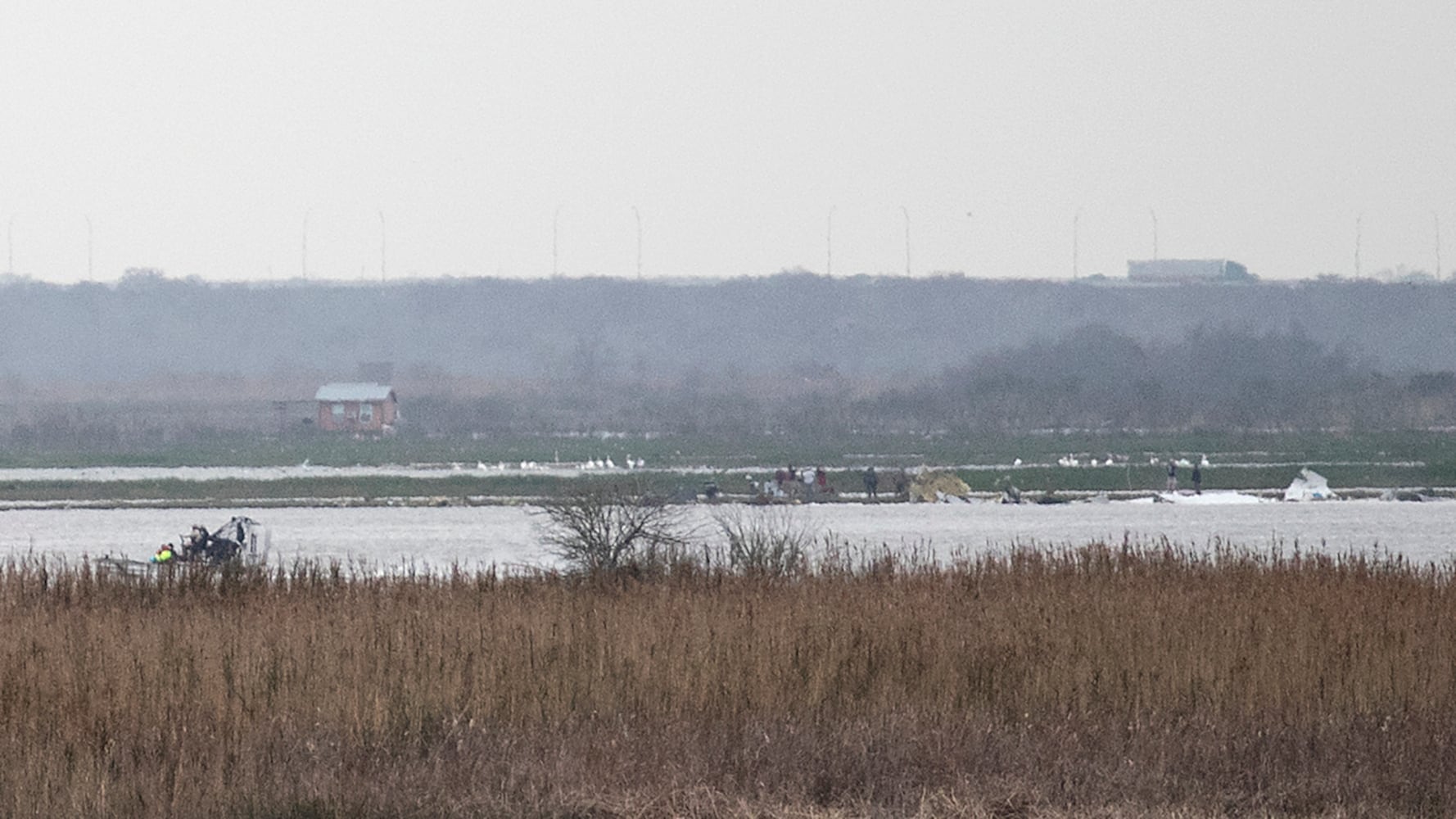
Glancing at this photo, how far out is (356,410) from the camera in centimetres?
11144

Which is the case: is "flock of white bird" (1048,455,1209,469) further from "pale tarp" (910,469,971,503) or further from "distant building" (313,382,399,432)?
"distant building" (313,382,399,432)

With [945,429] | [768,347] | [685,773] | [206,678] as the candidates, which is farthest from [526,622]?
[768,347]

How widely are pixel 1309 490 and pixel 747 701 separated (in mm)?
44132

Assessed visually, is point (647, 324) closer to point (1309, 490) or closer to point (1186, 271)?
point (1186, 271)

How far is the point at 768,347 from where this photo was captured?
6486 inches

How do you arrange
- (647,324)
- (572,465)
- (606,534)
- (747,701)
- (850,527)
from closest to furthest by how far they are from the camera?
1. (747,701)
2. (606,534)
3. (850,527)
4. (572,465)
5. (647,324)

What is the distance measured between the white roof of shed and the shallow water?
5604 centimetres

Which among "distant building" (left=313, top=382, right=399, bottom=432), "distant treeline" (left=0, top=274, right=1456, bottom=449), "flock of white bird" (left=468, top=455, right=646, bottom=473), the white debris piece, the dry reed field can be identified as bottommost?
the dry reed field

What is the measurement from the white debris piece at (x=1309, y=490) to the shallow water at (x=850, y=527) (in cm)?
206

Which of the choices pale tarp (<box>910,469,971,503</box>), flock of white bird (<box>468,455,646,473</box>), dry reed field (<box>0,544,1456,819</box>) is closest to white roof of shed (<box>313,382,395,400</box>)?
flock of white bird (<box>468,455,646,473</box>)

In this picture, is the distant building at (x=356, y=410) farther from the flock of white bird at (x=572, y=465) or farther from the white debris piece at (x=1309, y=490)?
the white debris piece at (x=1309, y=490)

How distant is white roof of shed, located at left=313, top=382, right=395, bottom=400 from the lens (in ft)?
367

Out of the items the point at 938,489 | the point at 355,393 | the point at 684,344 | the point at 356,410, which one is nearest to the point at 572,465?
the point at 938,489

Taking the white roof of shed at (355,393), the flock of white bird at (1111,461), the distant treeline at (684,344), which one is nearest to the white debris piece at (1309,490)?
the flock of white bird at (1111,461)
